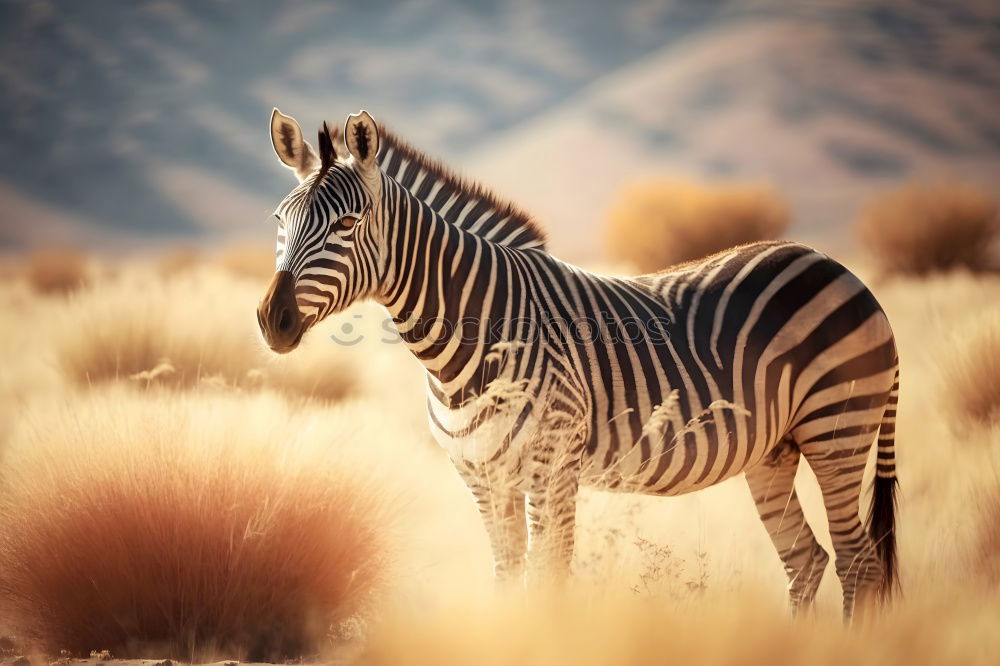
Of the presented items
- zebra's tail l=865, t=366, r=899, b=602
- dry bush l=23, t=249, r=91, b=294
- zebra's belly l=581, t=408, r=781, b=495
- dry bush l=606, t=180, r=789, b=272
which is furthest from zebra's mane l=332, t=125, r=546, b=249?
dry bush l=23, t=249, r=91, b=294

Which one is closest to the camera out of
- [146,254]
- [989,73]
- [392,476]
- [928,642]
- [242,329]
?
[928,642]

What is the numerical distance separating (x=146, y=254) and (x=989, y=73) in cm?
7837

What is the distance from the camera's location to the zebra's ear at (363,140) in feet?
12.1

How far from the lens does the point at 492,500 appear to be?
3791 millimetres

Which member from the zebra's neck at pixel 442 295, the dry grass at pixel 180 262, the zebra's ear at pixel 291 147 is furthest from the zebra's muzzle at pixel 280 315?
the dry grass at pixel 180 262

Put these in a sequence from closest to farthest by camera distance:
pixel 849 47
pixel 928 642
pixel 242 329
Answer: pixel 928 642 < pixel 242 329 < pixel 849 47

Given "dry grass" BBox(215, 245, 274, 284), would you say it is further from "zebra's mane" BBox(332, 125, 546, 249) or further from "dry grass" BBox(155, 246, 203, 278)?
"zebra's mane" BBox(332, 125, 546, 249)

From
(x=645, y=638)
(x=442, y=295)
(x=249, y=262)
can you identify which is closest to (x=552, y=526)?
(x=645, y=638)

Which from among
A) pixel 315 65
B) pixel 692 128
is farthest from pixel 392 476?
pixel 315 65

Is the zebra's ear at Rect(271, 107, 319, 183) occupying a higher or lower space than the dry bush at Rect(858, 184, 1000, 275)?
lower

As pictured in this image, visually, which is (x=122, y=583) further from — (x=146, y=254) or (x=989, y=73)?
(x=989, y=73)

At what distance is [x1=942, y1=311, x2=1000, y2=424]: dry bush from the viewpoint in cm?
724

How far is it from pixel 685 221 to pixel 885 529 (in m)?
16.5

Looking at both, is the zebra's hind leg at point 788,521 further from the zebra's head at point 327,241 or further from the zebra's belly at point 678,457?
the zebra's head at point 327,241
